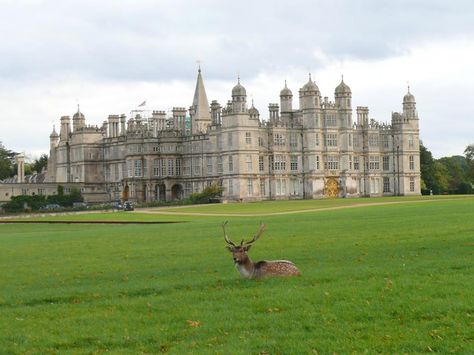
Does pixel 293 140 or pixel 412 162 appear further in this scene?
pixel 412 162

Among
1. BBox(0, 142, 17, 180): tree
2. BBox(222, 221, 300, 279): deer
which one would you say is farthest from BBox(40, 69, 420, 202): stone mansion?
BBox(222, 221, 300, 279): deer

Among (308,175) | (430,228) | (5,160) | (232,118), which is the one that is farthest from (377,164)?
(430,228)

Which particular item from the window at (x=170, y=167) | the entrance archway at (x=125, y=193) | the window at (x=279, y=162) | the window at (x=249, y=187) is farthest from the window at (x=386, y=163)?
the entrance archway at (x=125, y=193)

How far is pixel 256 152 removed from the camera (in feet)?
355

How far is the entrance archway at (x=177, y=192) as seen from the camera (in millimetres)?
116000

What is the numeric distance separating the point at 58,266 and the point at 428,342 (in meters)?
15.3

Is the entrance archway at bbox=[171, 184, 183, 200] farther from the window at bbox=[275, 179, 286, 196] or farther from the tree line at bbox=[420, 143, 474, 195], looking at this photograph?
the tree line at bbox=[420, 143, 474, 195]

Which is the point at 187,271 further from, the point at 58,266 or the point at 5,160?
the point at 5,160

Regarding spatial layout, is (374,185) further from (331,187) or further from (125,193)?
(125,193)

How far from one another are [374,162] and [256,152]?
1938 cm

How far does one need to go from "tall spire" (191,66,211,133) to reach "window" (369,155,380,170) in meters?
22.9

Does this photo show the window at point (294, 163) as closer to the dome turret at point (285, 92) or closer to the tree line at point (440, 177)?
the dome turret at point (285, 92)

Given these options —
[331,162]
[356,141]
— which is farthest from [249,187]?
[356,141]

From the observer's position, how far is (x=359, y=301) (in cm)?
1711
